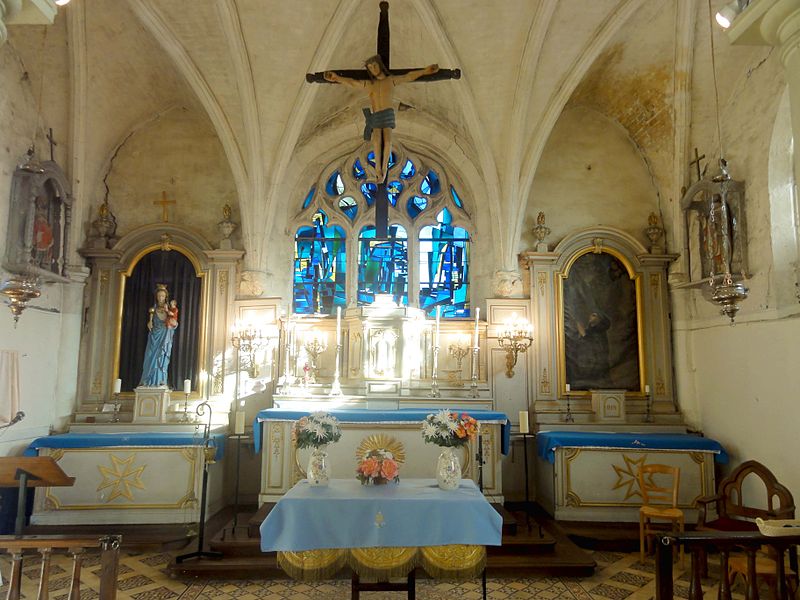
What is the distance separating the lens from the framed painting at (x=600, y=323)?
9797 mm

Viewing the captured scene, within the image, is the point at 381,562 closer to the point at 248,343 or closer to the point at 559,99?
the point at 248,343

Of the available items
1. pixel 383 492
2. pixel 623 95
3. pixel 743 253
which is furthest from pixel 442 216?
pixel 383 492

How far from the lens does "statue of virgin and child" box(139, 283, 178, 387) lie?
9195mm

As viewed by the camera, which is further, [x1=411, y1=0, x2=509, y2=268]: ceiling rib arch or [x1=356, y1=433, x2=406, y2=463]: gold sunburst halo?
[x1=411, y1=0, x2=509, y2=268]: ceiling rib arch

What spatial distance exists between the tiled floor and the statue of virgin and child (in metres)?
3.14

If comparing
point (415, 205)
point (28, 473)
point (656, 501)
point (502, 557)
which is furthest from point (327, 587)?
point (415, 205)

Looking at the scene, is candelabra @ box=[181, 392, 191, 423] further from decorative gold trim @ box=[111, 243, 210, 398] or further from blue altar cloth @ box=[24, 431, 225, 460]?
blue altar cloth @ box=[24, 431, 225, 460]

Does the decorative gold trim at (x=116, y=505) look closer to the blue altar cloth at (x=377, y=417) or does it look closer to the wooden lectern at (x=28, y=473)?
the blue altar cloth at (x=377, y=417)

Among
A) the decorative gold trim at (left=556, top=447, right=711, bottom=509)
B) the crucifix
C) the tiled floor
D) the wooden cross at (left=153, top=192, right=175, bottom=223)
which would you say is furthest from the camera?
the wooden cross at (left=153, top=192, right=175, bottom=223)

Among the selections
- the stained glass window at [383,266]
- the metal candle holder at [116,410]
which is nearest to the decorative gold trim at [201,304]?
the metal candle holder at [116,410]

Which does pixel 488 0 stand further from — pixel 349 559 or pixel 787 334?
pixel 349 559

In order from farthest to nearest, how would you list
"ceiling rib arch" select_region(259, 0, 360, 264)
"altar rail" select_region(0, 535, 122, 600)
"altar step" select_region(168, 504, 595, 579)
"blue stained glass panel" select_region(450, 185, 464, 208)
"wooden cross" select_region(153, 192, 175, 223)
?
1. "blue stained glass panel" select_region(450, 185, 464, 208)
2. "wooden cross" select_region(153, 192, 175, 223)
3. "ceiling rib arch" select_region(259, 0, 360, 264)
4. "altar step" select_region(168, 504, 595, 579)
5. "altar rail" select_region(0, 535, 122, 600)

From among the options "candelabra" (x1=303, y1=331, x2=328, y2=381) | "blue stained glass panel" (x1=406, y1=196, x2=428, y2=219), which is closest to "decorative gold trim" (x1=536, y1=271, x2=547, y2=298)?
"blue stained glass panel" (x1=406, y1=196, x2=428, y2=219)

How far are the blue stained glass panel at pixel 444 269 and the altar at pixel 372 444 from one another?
2.77 meters
